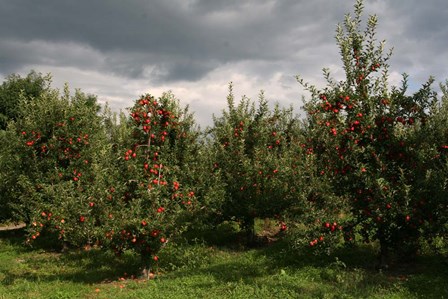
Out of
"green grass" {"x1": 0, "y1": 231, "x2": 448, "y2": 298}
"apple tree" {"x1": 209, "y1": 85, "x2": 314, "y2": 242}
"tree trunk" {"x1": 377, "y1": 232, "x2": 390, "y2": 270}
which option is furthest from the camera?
"apple tree" {"x1": 209, "y1": 85, "x2": 314, "y2": 242}

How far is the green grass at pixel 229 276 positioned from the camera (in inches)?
377

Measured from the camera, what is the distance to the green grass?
9.57 metres

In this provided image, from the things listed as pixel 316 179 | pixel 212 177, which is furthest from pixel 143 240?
pixel 316 179

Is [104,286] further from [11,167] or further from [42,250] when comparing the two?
[11,167]

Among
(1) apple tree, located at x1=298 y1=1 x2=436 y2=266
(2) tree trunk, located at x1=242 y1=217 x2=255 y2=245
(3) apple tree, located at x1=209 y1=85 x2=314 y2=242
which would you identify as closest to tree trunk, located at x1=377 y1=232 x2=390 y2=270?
(1) apple tree, located at x1=298 y1=1 x2=436 y2=266

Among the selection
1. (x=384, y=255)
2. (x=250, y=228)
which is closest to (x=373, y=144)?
(x=384, y=255)

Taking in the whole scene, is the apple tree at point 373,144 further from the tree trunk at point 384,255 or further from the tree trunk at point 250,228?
the tree trunk at point 250,228

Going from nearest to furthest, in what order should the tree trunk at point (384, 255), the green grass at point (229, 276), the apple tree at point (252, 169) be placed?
1. the green grass at point (229, 276)
2. the tree trunk at point (384, 255)
3. the apple tree at point (252, 169)

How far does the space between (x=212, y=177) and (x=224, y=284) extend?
3.96m

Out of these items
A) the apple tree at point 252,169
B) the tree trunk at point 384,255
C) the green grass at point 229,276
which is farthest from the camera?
the apple tree at point 252,169

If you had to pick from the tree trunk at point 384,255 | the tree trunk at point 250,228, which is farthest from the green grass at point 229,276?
the tree trunk at point 250,228

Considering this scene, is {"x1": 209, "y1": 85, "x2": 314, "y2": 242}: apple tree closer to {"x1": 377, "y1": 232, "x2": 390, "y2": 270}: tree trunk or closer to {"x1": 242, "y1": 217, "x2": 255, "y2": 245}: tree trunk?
{"x1": 242, "y1": 217, "x2": 255, "y2": 245}: tree trunk

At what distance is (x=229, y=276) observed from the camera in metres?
11.2

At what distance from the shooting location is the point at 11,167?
17969 mm
